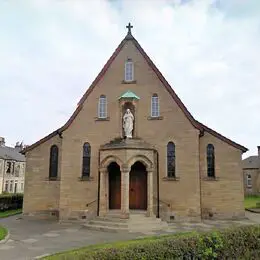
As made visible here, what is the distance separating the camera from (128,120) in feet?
71.0

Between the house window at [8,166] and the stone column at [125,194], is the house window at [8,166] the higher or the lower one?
the higher one

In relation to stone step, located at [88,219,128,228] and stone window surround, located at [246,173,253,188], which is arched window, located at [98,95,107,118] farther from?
stone window surround, located at [246,173,253,188]

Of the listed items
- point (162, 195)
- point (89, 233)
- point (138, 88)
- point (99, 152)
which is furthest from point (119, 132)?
point (89, 233)

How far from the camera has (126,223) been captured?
18.4 meters

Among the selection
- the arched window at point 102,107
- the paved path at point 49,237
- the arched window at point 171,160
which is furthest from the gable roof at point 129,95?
the paved path at point 49,237

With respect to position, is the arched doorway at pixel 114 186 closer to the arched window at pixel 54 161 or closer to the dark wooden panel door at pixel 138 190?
the dark wooden panel door at pixel 138 190

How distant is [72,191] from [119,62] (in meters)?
10.2

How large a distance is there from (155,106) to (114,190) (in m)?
6.72

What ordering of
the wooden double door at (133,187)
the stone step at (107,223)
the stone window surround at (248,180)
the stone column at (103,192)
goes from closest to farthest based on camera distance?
1. the stone step at (107,223)
2. the stone column at (103,192)
3. the wooden double door at (133,187)
4. the stone window surround at (248,180)

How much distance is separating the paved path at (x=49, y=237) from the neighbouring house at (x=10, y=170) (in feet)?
92.2

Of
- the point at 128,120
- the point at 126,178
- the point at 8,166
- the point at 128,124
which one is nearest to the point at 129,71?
the point at 128,120

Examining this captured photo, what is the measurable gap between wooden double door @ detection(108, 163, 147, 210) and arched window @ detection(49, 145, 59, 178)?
492cm

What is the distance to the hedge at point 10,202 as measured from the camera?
29.4m

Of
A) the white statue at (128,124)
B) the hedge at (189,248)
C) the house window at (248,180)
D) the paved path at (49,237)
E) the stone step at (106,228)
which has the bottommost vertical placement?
the paved path at (49,237)
